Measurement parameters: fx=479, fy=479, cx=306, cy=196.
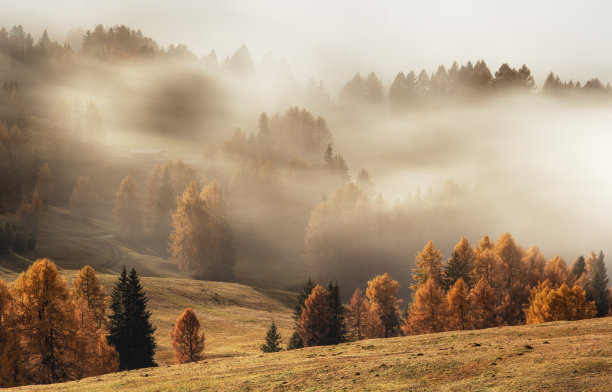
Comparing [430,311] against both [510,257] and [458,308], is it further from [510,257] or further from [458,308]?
[510,257]

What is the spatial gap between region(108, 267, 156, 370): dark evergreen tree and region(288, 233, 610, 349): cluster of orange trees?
71.6ft

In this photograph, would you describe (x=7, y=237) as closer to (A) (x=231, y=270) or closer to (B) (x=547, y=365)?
(A) (x=231, y=270)

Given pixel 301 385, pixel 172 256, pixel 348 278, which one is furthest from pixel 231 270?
pixel 301 385

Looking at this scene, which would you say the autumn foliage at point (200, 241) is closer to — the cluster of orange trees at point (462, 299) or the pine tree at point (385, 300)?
the cluster of orange trees at point (462, 299)

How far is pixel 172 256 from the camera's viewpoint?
460 feet

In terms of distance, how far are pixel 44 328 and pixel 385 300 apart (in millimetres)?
55882

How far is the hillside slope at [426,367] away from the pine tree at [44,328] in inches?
541

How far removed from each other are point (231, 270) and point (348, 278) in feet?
115

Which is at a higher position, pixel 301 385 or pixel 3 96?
pixel 3 96

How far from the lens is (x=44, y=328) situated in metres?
52.8

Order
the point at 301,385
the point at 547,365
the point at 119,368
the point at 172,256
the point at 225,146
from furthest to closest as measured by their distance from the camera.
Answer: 1. the point at 225,146
2. the point at 172,256
3. the point at 119,368
4. the point at 301,385
5. the point at 547,365

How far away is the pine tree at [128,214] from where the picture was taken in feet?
500

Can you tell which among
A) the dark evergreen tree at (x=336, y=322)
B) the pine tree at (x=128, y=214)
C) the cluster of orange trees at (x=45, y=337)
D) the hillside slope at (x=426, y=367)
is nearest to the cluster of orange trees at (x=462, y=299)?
the dark evergreen tree at (x=336, y=322)

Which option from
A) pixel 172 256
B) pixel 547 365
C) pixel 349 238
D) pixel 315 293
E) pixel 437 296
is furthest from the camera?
pixel 349 238
